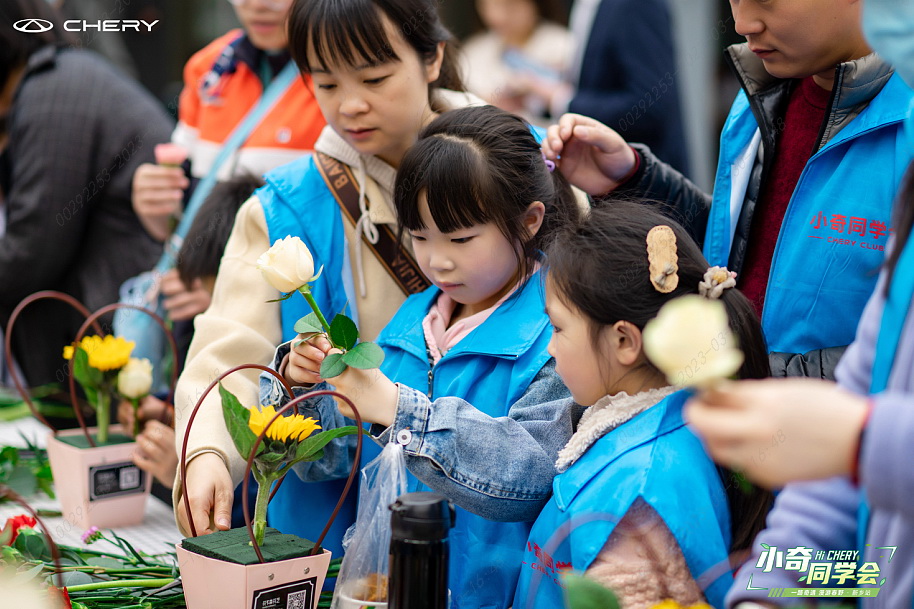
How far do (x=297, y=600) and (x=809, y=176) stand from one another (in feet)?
3.39

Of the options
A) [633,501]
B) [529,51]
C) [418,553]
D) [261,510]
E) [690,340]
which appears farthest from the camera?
[529,51]

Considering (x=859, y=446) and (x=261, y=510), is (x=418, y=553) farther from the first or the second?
(x=859, y=446)

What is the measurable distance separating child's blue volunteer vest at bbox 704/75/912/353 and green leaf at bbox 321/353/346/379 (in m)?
0.72

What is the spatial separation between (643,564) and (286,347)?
70 cm

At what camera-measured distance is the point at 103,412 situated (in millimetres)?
2025

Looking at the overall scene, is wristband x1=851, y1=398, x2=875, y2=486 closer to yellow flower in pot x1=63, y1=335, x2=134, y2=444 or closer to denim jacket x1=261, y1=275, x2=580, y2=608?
denim jacket x1=261, y1=275, x2=580, y2=608

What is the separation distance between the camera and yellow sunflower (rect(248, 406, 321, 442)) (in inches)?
49.2

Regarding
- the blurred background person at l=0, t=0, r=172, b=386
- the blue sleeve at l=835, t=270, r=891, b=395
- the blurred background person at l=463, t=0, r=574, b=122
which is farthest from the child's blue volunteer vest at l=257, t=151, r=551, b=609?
the blurred background person at l=463, t=0, r=574, b=122

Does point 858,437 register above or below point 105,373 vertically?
above

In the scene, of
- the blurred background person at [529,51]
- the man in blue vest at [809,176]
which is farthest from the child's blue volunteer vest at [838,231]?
the blurred background person at [529,51]

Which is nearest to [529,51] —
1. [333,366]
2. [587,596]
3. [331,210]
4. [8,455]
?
[331,210]

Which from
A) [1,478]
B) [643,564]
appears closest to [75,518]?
[1,478]

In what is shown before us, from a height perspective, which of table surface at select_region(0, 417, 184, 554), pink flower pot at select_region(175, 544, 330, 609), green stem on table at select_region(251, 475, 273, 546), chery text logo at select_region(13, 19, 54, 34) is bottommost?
table surface at select_region(0, 417, 184, 554)

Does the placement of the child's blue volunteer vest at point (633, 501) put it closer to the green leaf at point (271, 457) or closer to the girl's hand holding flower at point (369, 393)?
the girl's hand holding flower at point (369, 393)
